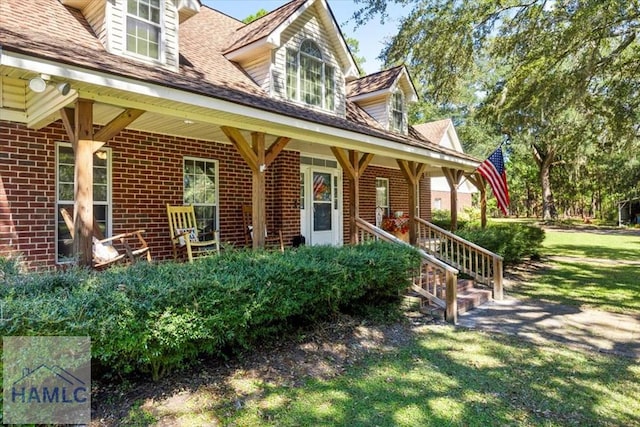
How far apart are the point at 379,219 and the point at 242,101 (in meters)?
8.13

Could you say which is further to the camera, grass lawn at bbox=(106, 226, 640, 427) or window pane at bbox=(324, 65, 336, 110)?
window pane at bbox=(324, 65, 336, 110)

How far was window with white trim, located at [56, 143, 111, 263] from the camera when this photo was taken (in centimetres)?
611

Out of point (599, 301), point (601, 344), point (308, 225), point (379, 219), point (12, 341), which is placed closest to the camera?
point (12, 341)

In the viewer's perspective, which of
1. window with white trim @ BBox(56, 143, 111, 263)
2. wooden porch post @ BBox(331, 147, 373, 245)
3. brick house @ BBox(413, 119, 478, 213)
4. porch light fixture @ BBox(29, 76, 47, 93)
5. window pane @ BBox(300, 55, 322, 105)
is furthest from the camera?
brick house @ BBox(413, 119, 478, 213)

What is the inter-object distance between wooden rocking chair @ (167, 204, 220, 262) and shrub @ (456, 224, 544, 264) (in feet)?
19.7

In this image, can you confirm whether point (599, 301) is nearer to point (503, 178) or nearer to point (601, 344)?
point (601, 344)

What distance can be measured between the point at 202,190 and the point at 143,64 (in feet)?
9.28

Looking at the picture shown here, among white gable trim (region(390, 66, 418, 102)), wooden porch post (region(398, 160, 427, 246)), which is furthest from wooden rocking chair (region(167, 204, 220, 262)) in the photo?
white gable trim (region(390, 66, 418, 102))

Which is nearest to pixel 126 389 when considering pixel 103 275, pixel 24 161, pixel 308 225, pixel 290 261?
pixel 103 275

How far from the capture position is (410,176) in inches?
368

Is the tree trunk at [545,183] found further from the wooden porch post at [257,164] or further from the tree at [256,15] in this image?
the wooden porch post at [257,164]

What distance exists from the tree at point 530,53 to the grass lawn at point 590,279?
3.67 meters

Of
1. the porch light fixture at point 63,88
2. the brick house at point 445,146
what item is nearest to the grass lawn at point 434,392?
the porch light fixture at point 63,88

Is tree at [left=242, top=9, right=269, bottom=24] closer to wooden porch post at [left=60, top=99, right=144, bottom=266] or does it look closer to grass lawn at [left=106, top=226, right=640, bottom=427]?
wooden porch post at [left=60, top=99, right=144, bottom=266]
